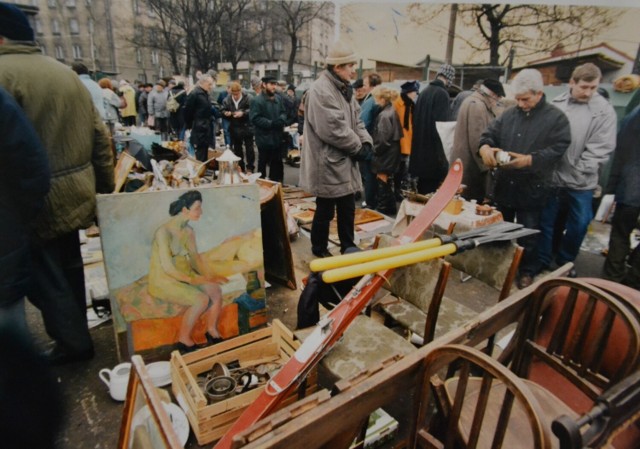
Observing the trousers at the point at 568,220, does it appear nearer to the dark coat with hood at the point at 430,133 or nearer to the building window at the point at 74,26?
the dark coat with hood at the point at 430,133

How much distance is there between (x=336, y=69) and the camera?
3.52 metres

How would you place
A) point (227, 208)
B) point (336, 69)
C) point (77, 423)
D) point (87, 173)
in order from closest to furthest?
point (77, 423) < point (87, 173) < point (227, 208) < point (336, 69)

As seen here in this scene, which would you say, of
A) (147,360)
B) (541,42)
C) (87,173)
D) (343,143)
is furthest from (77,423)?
(541,42)

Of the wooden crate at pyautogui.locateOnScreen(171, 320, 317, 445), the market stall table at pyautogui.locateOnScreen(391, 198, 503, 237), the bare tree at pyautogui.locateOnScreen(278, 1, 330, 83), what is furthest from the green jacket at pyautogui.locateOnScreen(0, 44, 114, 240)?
the bare tree at pyautogui.locateOnScreen(278, 1, 330, 83)

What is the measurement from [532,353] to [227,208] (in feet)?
6.73

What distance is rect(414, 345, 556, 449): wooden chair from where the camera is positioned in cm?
104

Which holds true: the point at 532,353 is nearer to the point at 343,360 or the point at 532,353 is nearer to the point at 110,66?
the point at 343,360

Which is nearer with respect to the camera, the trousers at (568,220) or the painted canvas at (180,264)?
the painted canvas at (180,264)

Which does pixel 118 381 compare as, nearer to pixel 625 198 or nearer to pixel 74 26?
pixel 625 198

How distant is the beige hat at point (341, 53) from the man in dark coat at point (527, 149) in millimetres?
1558

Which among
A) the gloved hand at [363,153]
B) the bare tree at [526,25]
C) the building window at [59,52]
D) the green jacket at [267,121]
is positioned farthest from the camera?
the building window at [59,52]

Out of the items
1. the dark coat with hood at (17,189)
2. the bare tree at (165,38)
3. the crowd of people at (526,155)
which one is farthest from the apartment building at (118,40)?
the dark coat with hood at (17,189)

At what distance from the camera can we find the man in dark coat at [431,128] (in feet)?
16.3

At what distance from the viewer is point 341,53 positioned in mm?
3418
